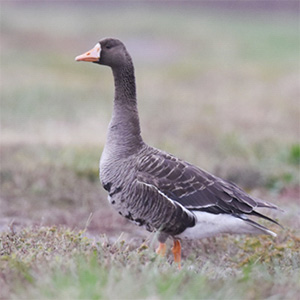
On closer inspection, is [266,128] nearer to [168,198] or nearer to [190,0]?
[168,198]

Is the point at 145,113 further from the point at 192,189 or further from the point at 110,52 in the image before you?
the point at 192,189

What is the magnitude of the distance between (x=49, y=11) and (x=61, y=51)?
73.7ft

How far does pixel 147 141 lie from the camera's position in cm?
1391

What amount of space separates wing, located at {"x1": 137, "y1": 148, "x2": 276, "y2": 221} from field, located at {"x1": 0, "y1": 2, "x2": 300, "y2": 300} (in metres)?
0.57

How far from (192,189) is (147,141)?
7205mm

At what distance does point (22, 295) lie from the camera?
175 inches

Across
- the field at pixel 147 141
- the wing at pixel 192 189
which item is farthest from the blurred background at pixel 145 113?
the wing at pixel 192 189

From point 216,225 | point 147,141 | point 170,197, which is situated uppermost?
point 170,197

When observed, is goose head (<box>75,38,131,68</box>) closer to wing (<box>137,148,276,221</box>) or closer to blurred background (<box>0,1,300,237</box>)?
wing (<box>137,148,276,221</box>)

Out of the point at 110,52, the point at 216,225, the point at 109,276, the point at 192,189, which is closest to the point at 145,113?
the point at 110,52

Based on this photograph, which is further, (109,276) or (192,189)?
(192,189)

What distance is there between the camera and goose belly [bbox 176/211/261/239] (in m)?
6.63

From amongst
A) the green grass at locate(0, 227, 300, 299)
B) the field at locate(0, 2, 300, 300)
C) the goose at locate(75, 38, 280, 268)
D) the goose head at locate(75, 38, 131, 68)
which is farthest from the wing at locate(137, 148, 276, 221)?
the goose head at locate(75, 38, 131, 68)

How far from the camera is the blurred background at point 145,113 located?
10.8 m
